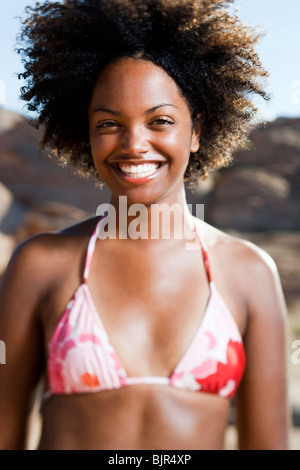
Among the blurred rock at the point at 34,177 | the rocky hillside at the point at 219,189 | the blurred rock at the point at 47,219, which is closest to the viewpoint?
the blurred rock at the point at 47,219

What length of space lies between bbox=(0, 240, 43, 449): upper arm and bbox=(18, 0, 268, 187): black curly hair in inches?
21.6

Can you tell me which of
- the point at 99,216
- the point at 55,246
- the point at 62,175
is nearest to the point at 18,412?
the point at 55,246

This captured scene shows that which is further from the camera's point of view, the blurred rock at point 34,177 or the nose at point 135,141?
the blurred rock at point 34,177

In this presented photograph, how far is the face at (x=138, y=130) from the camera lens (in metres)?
1.64

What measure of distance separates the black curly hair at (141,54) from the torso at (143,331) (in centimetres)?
46

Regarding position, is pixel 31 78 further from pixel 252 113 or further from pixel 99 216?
pixel 252 113

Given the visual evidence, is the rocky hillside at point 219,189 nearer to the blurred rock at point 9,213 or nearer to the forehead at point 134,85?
the blurred rock at point 9,213

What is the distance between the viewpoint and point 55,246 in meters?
1.79

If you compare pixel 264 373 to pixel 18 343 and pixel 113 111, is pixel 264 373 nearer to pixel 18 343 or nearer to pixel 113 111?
pixel 18 343

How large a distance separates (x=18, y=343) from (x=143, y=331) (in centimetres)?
36

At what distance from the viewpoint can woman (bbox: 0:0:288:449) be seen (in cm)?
161

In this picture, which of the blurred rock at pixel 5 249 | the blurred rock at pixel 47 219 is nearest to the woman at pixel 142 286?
the blurred rock at pixel 5 249
